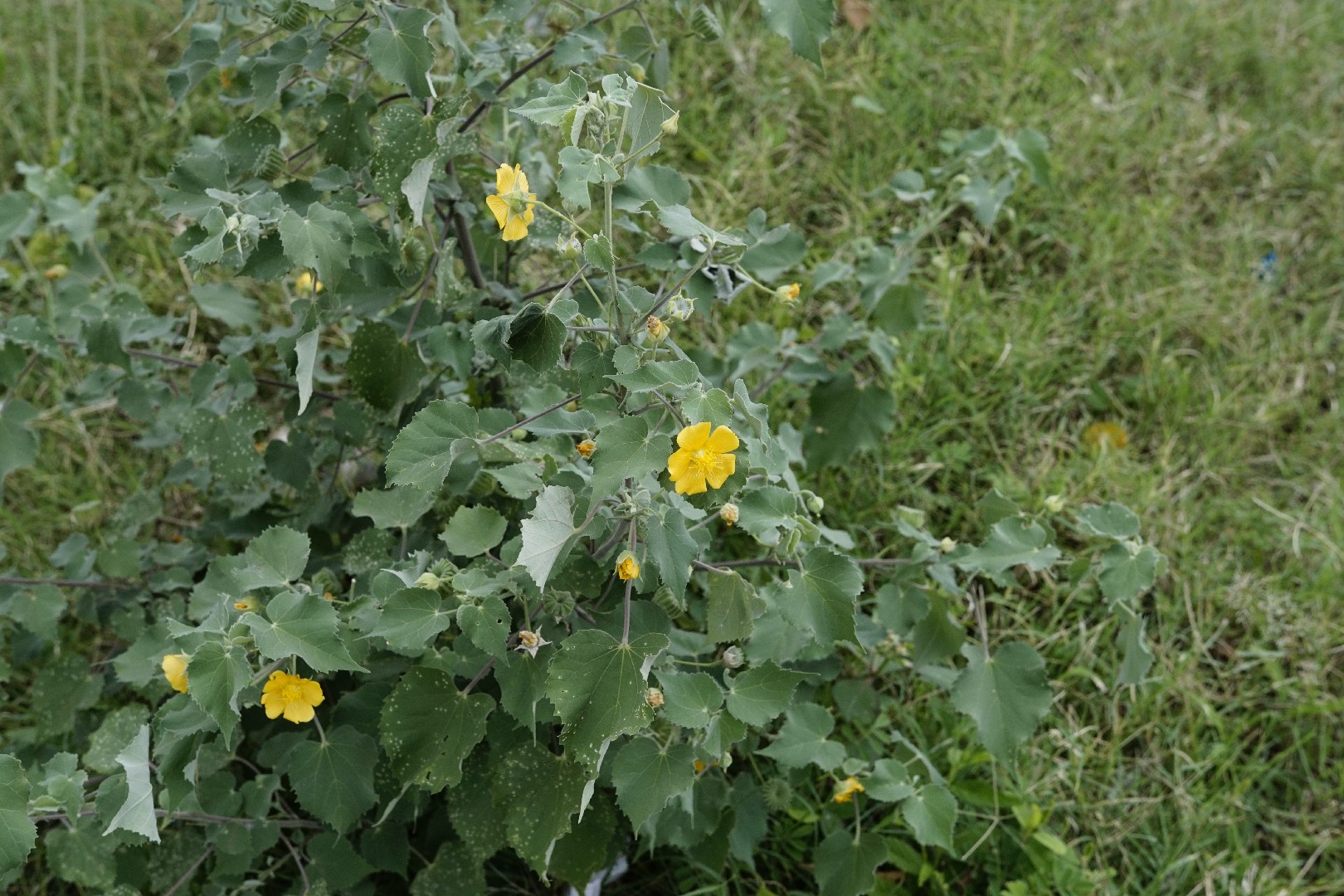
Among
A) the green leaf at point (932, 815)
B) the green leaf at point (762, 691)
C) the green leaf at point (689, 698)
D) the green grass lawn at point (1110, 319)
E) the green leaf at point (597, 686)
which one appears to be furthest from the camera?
the green grass lawn at point (1110, 319)

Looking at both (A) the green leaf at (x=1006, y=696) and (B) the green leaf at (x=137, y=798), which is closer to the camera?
(B) the green leaf at (x=137, y=798)

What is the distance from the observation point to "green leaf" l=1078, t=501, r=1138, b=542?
6.29 ft

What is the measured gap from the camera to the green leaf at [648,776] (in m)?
1.65

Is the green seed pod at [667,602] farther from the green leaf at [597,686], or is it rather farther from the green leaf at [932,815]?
the green leaf at [932,815]

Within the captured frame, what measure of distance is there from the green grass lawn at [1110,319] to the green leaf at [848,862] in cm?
48

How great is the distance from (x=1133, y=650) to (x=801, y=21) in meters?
1.15

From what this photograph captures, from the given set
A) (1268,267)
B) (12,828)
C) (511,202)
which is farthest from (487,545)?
(1268,267)

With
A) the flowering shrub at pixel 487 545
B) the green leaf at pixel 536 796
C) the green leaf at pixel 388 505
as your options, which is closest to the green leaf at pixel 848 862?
the flowering shrub at pixel 487 545

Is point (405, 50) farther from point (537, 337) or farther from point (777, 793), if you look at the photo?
point (777, 793)

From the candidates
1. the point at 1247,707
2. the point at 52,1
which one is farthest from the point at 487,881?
the point at 52,1

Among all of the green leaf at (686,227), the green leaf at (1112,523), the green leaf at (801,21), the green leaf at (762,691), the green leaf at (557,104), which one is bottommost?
the green leaf at (1112,523)

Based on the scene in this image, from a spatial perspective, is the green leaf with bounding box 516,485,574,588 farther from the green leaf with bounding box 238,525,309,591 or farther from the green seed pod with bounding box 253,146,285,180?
the green seed pod with bounding box 253,146,285,180

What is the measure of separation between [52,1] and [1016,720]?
130 inches

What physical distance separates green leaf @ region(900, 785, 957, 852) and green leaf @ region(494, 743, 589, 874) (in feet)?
1.99
